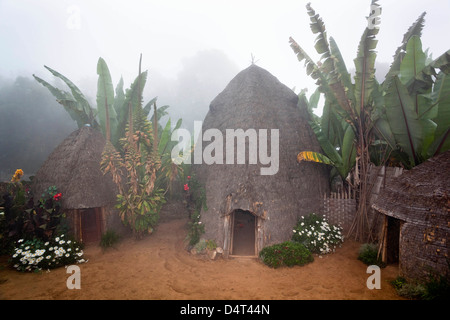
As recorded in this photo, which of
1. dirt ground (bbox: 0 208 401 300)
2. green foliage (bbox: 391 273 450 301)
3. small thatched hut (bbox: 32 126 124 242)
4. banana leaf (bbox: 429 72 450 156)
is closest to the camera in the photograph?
green foliage (bbox: 391 273 450 301)

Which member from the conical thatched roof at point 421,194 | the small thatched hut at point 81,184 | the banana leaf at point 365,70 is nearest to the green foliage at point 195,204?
the small thatched hut at point 81,184

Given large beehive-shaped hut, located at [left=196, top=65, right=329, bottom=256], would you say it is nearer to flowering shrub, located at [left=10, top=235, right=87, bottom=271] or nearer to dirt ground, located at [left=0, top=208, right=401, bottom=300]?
dirt ground, located at [left=0, top=208, right=401, bottom=300]

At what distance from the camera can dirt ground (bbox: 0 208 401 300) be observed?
434cm

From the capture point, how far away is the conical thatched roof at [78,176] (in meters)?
6.85

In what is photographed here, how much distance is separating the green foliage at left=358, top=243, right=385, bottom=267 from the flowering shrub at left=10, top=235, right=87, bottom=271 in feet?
24.5

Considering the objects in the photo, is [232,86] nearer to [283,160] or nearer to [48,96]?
[283,160]

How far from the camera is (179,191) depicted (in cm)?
1066

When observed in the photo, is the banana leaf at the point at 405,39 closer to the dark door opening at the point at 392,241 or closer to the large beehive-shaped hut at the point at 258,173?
the large beehive-shaped hut at the point at 258,173

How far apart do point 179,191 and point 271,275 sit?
21.4 ft

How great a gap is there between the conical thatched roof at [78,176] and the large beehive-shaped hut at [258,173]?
3482mm

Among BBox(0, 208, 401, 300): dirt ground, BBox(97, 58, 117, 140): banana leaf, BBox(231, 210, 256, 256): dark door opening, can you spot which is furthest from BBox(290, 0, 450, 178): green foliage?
BBox(97, 58, 117, 140): banana leaf

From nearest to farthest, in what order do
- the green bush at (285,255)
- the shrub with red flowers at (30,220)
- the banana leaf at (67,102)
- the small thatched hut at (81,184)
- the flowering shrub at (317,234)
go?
1. the green bush at (285,255)
2. the shrub with red flowers at (30,220)
3. the flowering shrub at (317,234)
4. the small thatched hut at (81,184)
5. the banana leaf at (67,102)

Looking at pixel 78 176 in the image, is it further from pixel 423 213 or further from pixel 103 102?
pixel 423 213

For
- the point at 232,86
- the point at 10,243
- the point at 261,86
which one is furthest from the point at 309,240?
the point at 10,243
